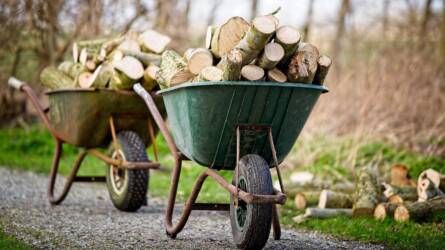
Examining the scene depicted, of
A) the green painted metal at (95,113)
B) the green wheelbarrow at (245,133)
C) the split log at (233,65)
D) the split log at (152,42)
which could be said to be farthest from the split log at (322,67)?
the split log at (152,42)

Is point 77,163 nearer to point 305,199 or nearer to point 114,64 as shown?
point 114,64

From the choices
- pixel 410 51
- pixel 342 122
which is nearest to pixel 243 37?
pixel 342 122

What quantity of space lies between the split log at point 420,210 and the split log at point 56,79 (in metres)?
2.70

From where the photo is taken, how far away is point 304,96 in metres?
3.04

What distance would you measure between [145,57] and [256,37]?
1.82 m

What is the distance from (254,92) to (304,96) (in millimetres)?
309

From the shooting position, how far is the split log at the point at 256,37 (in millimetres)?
2830

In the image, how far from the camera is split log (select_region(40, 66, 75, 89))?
4886mm

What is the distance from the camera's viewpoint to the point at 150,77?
4359mm

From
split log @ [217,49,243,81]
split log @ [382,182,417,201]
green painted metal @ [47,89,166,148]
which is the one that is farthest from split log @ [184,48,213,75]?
split log @ [382,182,417,201]

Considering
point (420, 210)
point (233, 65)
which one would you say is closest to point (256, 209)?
point (233, 65)

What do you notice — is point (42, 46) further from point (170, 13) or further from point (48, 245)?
point (48, 245)

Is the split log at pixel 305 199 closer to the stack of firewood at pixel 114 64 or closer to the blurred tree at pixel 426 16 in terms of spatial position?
the stack of firewood at pixel 114 64

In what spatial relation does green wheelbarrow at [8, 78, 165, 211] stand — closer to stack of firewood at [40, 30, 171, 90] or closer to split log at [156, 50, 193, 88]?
stack of firewood at [40, 30, 171, 90]
